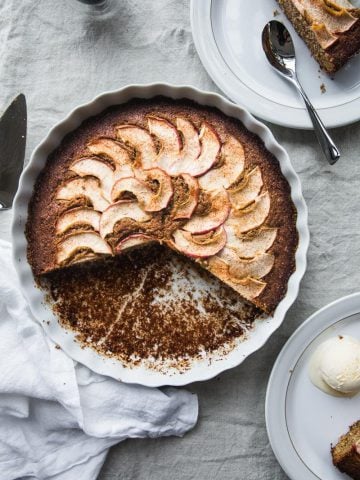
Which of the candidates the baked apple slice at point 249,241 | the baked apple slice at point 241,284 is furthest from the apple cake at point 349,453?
the baked apple slice at point 249,241

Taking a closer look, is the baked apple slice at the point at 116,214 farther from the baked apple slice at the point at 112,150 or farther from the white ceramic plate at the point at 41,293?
the white ceramic plate at the point at 41,293

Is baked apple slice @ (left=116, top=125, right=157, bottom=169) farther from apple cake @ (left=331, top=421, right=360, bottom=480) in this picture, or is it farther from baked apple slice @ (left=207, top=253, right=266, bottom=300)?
apple cake @ (left=331, top=421, right=360, bottom=480)

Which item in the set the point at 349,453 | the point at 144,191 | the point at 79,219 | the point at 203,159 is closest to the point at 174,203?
the point at 144,191

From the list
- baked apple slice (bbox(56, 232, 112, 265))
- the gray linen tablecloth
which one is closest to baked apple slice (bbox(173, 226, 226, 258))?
baked apple slice (bbox(56, 232, 112, 265))

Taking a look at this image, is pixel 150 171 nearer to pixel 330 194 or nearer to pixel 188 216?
pixel 188 216

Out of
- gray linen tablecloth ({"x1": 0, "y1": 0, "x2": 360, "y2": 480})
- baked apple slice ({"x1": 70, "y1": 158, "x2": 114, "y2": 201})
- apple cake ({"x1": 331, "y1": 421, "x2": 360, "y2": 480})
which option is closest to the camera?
apple cake ({"x1": 331, "y1": 421, "x2": 360, "y2": 480})

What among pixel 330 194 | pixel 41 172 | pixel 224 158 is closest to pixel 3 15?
pixel 41 172
